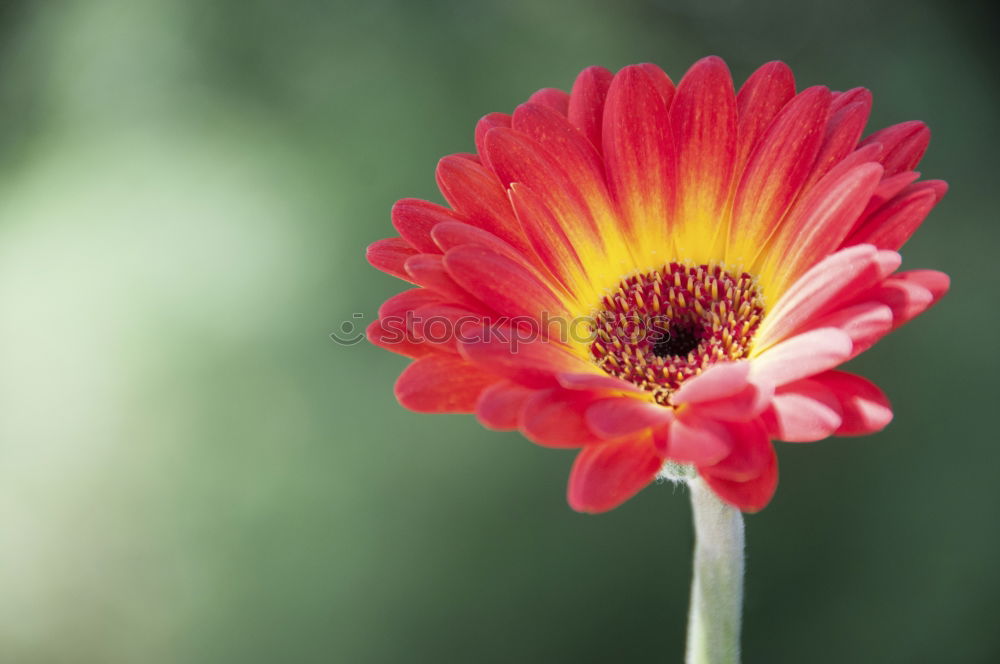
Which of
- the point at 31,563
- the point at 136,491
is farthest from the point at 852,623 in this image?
the point at 31,563

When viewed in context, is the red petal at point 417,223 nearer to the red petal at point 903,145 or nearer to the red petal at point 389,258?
the red petal at point 389,258

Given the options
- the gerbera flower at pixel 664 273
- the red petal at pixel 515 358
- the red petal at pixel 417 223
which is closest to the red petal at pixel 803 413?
the gerbera flower at pixel 664 273

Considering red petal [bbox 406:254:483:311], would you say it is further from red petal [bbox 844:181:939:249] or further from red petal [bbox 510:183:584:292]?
red petal [bbox 844:181:939:249]

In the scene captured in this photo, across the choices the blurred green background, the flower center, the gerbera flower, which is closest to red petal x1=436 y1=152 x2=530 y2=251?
the gerbera flower

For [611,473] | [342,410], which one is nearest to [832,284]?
[611,473]

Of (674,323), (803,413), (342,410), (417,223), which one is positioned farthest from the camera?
(342,410)

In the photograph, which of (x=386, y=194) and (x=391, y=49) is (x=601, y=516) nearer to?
(x=386, y=194)

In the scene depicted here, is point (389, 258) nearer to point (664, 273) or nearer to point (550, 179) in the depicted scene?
point (550, 179)
